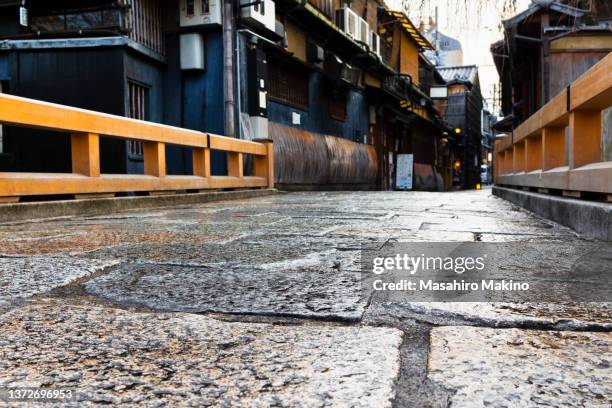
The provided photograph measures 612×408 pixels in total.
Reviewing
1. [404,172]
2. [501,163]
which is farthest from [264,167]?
[404,172]

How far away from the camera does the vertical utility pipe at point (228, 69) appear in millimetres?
10016

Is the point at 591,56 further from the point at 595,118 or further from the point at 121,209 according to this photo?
the point at 121,209

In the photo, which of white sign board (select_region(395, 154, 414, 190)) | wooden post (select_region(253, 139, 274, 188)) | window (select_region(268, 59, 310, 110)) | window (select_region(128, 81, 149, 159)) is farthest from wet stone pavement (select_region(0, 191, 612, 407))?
white sign board (select_region(395, 154, 414, 190))

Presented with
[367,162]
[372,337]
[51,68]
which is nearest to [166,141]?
[51,68]

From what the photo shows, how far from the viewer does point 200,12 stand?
10055 mm

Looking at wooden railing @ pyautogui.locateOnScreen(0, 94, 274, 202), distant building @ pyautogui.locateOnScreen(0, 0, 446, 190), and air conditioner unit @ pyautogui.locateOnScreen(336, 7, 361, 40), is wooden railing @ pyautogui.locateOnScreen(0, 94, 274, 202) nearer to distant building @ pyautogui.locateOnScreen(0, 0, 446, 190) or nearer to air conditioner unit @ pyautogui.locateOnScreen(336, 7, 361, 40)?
distant building @ pyautogui.locateOnScreen(0, 0, 446, 190)

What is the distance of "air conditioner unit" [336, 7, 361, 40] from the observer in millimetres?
A: 15164

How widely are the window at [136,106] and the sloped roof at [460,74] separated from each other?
29326 millimetres

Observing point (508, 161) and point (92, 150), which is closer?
point (92, 150)

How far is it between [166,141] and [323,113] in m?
9.11

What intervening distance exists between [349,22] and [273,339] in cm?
1560

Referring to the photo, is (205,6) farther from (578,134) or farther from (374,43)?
(374,43)

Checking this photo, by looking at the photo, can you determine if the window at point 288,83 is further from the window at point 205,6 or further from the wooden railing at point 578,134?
the wooden railing at point 578,134

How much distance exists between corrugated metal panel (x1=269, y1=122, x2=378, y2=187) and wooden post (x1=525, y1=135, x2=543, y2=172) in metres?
6.46
